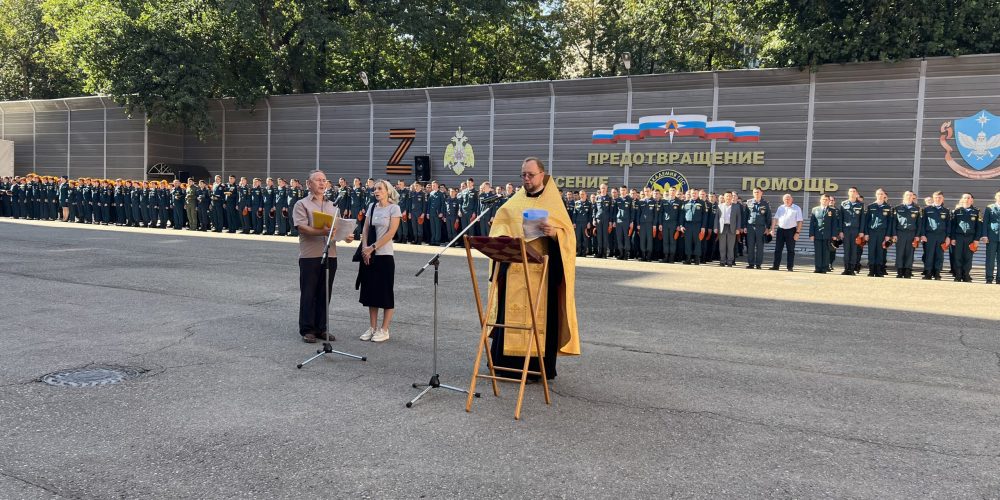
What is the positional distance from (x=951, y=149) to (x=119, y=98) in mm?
29970

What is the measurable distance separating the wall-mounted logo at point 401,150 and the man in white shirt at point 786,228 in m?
14.8

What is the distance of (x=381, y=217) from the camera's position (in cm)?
793

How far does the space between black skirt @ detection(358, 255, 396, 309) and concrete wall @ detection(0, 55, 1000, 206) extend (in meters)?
17.2

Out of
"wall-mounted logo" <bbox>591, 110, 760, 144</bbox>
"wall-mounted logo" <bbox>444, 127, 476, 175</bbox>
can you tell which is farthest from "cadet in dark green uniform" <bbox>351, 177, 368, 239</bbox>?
"wall-mounted logo" <bbox>591, 110, 760, 144</bbox>

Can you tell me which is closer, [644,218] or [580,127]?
[644,218]

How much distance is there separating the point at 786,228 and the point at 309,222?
42.0 feet

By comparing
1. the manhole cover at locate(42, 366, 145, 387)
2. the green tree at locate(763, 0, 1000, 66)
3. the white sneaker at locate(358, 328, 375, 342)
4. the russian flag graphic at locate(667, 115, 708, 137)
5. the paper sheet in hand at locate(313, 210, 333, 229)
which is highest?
the green tree at locate(763, 0, 1000, 66)

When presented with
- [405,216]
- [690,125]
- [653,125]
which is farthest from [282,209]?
[690,125]

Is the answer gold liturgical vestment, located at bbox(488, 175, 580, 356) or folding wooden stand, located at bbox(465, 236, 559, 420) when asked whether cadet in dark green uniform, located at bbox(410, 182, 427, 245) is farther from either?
folding wooden stand, located at bbox(465, 236, 559, 420)

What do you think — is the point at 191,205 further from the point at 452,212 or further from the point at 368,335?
the point at 368,335

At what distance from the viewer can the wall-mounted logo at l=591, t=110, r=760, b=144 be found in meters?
22.6

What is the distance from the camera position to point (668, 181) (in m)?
23.8

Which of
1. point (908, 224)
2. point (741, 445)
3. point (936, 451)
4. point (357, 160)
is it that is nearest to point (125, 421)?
point (741, 445)

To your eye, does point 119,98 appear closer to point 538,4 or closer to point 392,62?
point 392,62
